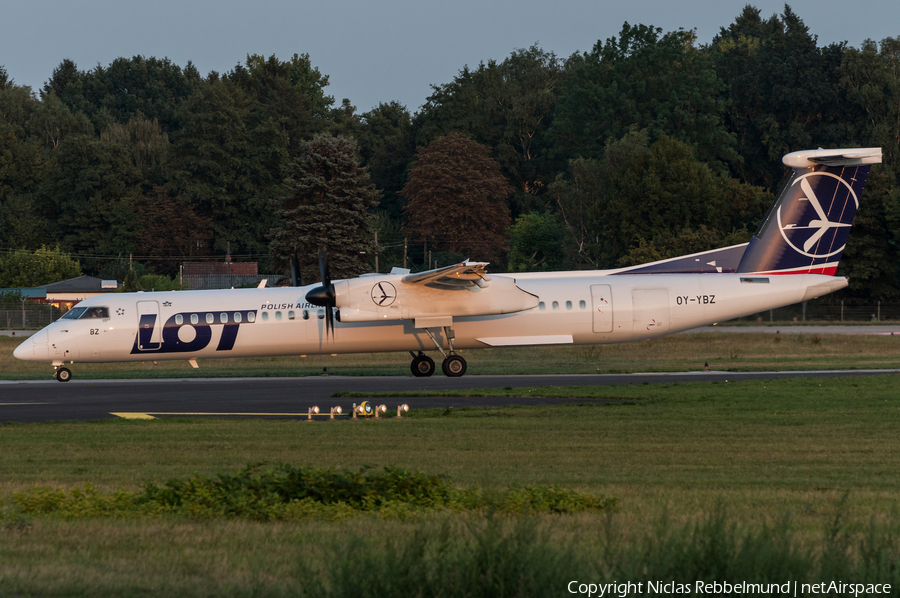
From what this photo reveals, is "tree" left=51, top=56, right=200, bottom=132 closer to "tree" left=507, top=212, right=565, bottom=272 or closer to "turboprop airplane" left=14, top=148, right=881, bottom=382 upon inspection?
"tree" left=507, top=212, right=565, bottom=272

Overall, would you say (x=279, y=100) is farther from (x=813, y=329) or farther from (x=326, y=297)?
(x=326, y=297)

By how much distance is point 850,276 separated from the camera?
6569 cm

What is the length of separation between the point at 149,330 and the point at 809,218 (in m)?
20.8

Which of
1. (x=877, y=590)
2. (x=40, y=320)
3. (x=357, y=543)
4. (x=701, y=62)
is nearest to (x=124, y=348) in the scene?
(x=357, y=543)

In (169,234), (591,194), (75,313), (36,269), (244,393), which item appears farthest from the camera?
(169,234)

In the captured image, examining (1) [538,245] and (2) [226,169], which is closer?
(1) [538,245]

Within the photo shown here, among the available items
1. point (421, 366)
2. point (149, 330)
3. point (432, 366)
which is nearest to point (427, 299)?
point (421, 366)

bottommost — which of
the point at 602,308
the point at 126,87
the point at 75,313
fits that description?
the point at 602,308

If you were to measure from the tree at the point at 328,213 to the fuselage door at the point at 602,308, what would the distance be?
152 ft

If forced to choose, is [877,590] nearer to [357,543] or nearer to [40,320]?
[357,543]

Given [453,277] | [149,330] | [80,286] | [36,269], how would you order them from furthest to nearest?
1. [36,269]
2. [80,286]
3. [149,330]
4. [453,277]

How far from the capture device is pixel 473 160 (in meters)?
95.4

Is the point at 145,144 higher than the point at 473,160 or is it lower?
higher

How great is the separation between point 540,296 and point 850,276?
44220mm
